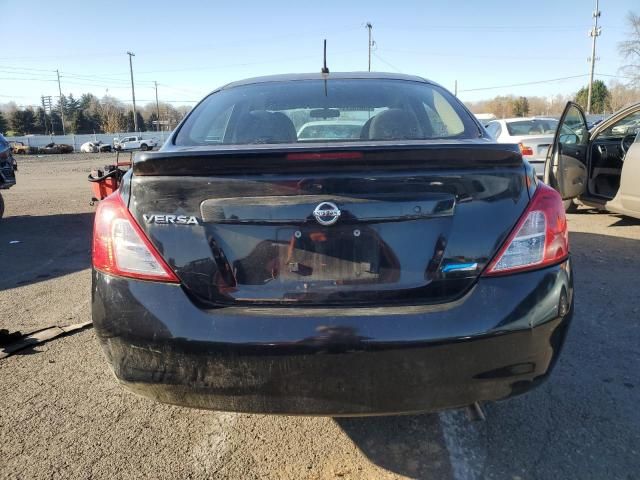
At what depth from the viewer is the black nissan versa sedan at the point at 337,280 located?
169 cm

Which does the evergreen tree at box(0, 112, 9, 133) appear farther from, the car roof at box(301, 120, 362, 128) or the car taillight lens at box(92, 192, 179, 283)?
the car taillight lens at box(92, 192, 179, 283)

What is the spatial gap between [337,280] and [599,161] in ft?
20.8

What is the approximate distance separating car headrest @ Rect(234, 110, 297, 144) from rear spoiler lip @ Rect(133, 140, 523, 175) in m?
0.61

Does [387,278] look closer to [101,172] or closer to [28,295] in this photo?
[28,295]

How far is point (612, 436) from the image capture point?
88.6 inches

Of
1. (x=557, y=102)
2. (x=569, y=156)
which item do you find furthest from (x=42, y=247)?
(x=557, y=102)

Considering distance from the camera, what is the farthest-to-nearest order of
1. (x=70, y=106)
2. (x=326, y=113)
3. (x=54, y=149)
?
(x=70, y=106) → (x=54, y=149) → (x=326, y=113)

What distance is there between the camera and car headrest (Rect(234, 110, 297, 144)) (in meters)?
2.43

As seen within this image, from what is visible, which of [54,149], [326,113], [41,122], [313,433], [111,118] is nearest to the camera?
[313,433]

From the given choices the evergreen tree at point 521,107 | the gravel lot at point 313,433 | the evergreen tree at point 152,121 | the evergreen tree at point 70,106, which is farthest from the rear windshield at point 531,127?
the evergreen tree at point 70,106

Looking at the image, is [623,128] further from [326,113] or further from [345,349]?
[345,349]

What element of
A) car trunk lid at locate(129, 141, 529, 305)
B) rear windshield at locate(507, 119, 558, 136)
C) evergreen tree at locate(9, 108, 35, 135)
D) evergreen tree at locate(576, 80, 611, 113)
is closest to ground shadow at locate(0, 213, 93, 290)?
car trunk lid at locate(129, 141, 529, 305)

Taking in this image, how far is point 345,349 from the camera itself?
167cm

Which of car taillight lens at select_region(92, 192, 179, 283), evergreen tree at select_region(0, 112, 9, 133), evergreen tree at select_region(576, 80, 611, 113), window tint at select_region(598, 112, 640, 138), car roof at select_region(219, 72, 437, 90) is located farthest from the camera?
evergreen tree at select_region(0, 112, 9, 133)
